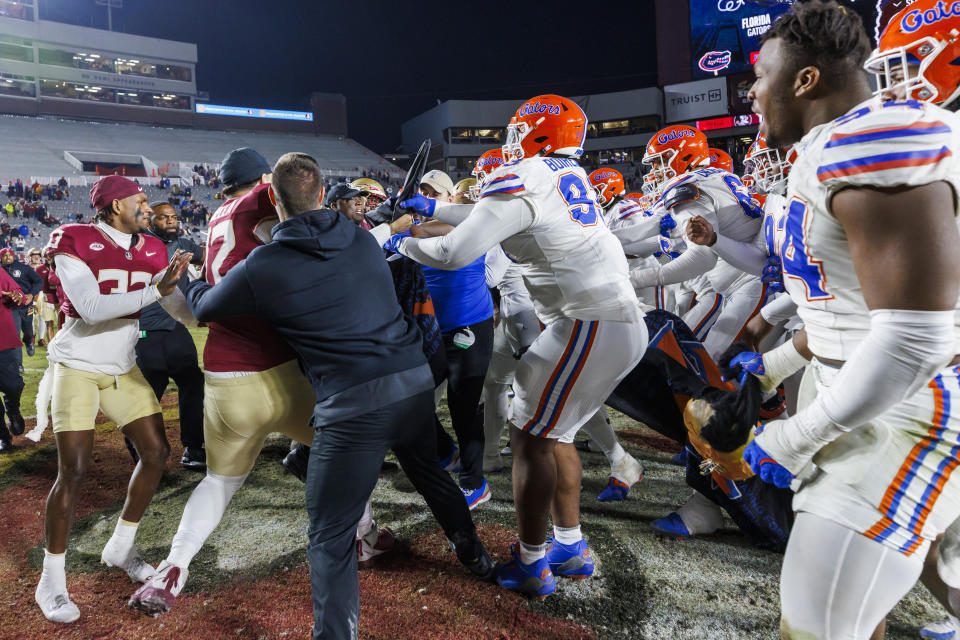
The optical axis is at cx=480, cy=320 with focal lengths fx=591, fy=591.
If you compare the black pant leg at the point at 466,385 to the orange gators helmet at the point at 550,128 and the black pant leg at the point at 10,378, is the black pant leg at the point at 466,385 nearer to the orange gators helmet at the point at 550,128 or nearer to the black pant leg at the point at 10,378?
the orange gators helmet at the point at 550,128

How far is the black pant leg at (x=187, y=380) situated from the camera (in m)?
4.62

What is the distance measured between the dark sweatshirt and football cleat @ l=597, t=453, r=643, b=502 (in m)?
1.93

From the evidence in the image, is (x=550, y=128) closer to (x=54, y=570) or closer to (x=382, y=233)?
(x=382, y=233)

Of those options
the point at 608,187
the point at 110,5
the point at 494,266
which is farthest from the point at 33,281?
the point at 110,5

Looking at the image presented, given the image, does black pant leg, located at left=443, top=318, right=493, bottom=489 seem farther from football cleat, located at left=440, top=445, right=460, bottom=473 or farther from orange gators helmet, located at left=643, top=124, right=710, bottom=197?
orange gators helmet, located at left=643, top=124, right=710, bottom=197

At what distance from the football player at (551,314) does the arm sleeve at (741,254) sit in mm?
1039

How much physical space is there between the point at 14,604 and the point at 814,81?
3.88 metres

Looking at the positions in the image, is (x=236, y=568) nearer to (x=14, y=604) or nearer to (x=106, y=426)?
(x=14, y=604)

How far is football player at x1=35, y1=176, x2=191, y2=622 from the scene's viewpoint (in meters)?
2.84

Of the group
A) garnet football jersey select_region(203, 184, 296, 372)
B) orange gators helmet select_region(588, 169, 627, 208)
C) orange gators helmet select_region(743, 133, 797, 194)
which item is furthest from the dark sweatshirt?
orange gators helmet select_region(588, 169, 627, 208)

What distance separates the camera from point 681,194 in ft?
13.0

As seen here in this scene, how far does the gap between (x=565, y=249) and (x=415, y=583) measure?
5.76 feet

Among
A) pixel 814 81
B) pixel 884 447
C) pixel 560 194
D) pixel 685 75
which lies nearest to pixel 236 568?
pixel 560 194

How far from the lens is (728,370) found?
179cm
